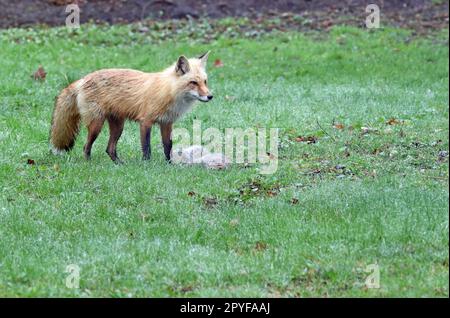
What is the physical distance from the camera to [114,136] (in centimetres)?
1025

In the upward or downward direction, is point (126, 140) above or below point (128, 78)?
below

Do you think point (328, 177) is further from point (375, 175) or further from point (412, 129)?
point (412, 129)

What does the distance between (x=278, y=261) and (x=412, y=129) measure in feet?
17.5

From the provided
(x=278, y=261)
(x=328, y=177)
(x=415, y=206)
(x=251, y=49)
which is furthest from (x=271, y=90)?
(x=278, y=261)

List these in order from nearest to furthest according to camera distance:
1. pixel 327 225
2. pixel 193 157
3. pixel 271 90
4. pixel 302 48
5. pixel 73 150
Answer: pixel 327 225 → pixel 193 157 → pixel 73 150 → pixel 271 90 → pixel 302 48

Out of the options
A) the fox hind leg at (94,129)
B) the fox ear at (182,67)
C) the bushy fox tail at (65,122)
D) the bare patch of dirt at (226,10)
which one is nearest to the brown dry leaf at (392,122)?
the fox ear at (182,67)

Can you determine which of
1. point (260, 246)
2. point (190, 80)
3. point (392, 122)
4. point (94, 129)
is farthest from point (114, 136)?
point (392, 122)

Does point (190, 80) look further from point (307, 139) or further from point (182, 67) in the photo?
point (307, 139)

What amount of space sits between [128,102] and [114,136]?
472 mm

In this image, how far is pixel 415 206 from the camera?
7570 millimetres

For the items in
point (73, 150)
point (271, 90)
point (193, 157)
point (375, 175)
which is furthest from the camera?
point (271, 90)

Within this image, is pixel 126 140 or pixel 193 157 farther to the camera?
pixel 126 140

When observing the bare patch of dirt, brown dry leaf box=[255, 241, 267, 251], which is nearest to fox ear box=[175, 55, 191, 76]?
brown dry leaf box=[255, 241, 267, 251]

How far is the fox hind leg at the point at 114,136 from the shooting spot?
10.1m
